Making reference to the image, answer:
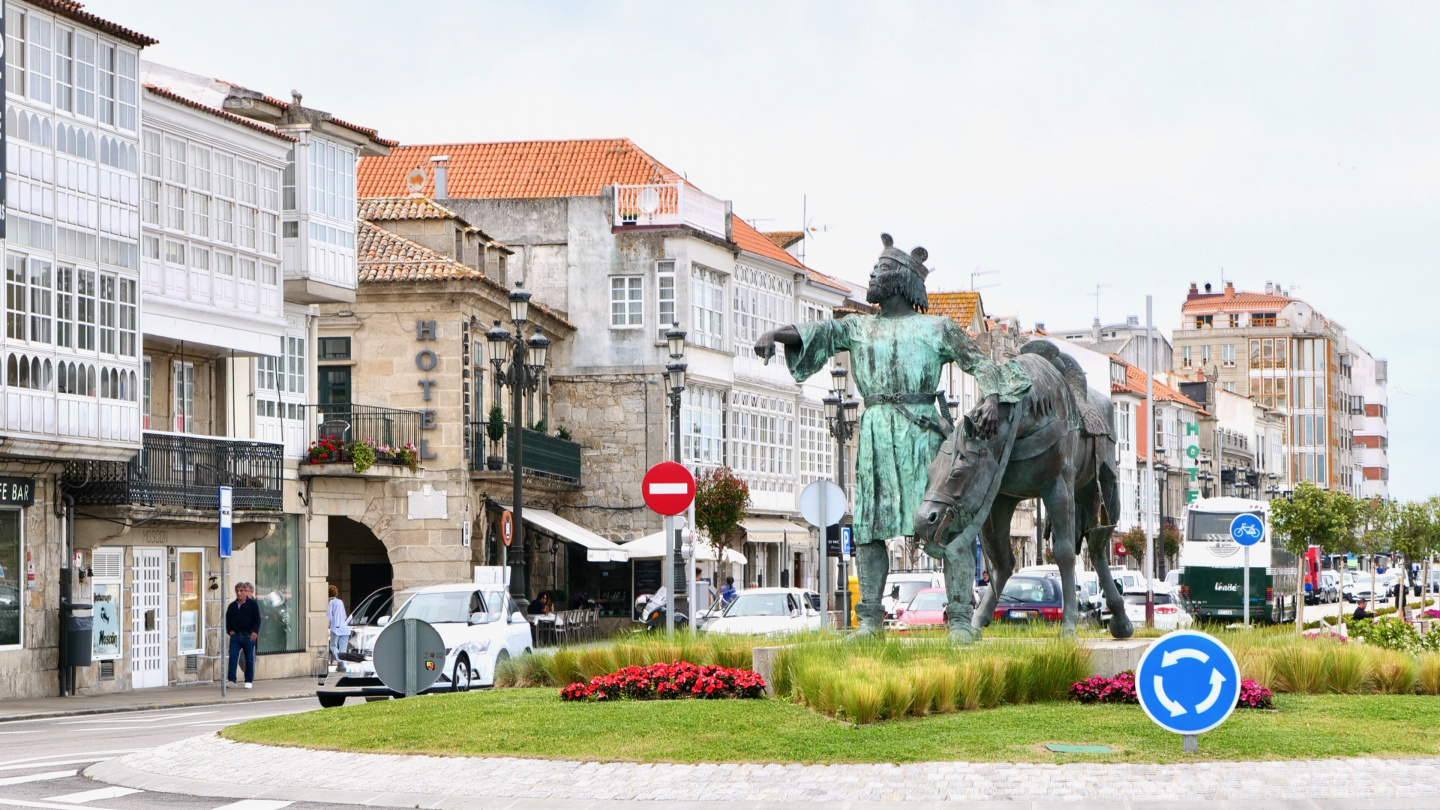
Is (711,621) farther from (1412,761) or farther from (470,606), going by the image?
(1412,761)

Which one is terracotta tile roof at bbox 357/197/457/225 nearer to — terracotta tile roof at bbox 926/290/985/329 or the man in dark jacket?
the man in dark jacket

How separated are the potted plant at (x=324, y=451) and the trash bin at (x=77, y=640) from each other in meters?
9.20

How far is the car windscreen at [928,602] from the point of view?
34062 millimetres

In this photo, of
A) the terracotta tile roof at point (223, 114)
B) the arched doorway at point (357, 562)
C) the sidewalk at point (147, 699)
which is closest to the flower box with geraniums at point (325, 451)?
the sidewalk at point (147, 699)

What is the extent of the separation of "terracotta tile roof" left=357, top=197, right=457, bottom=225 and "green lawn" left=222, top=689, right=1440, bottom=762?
3159 centimetres

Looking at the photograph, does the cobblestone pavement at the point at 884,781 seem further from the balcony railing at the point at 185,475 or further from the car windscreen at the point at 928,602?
the car windscreen at the point at 928,602

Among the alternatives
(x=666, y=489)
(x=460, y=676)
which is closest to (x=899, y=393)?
(x=666, y=489)

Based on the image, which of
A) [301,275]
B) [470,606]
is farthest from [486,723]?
[301,275]

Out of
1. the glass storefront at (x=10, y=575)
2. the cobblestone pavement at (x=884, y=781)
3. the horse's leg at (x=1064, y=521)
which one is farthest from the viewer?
the glass storefront at (x=10, y=575)

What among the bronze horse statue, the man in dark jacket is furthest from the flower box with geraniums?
the bronze horse statue

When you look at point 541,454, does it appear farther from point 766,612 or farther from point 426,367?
point 766,612

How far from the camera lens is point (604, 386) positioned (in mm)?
53812

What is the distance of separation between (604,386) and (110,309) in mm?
24141

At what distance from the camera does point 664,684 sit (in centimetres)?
1561
